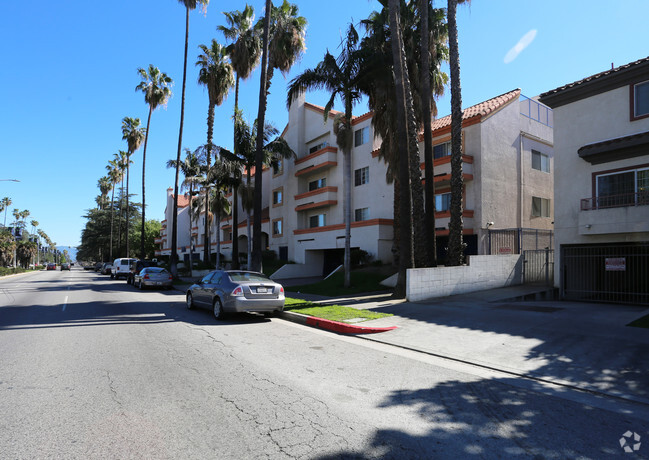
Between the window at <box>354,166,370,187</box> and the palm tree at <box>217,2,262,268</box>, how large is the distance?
28.3 feet

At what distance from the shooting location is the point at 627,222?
13.3 metres

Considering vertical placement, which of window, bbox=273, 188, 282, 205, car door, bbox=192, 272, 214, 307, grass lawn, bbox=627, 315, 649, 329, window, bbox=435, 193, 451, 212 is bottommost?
grass lawn, bbox=627, 315, 649, 329

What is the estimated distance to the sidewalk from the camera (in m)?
5.95

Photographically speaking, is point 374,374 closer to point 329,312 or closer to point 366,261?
point 329,312

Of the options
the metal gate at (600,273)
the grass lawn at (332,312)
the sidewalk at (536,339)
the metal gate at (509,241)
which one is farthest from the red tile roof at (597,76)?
the grass lawn at (332,312)

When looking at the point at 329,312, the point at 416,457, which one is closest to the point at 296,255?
the point at 329,312

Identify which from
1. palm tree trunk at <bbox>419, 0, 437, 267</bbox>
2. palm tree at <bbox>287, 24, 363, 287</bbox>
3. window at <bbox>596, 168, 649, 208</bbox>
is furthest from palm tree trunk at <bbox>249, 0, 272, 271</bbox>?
window at <bbox>596, 168, 649, 208</bbox>

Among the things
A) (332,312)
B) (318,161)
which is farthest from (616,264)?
(318,161)

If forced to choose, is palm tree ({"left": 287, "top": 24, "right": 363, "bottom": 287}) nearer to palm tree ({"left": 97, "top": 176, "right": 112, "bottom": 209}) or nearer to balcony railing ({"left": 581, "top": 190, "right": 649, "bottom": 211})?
balcony railing ({"left": 581, "top": 190, "right": 649, "bottom": 211})

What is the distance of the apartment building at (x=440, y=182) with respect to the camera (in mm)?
21531

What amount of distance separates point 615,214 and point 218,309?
13947 millimetres

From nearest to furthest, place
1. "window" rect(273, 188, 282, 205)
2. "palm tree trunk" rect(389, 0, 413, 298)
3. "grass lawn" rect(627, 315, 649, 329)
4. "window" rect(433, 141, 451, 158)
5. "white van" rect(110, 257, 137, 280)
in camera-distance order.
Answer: "grass lawn" rect(627, 315, 649, 329) < "palm tree trunk" rect(389, 0, 413, 298) < "window" rect(433, 141, 451, 158) < "white van" rect(110, 257, 137, 280) < "window" rect(273, 188, 282, 205)

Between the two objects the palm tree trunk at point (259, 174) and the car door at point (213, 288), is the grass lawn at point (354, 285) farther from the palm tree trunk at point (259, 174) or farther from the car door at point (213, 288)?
the car door at point (213, 288)

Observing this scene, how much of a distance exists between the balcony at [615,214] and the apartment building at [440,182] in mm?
6288
